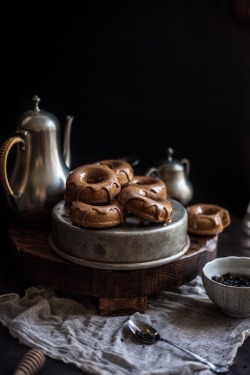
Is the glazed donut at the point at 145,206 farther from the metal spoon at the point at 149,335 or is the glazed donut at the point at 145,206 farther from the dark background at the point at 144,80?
the dark background at the point at 144,80

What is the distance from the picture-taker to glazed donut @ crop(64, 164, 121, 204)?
3.83 feet

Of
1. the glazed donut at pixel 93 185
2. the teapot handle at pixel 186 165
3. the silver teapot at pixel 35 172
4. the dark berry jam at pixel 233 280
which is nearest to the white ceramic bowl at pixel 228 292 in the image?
the dark berry jam at pixel 233 280

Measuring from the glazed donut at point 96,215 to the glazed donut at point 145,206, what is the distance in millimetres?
25

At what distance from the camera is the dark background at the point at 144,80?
1540 mm

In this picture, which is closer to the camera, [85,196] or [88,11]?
[85,196]

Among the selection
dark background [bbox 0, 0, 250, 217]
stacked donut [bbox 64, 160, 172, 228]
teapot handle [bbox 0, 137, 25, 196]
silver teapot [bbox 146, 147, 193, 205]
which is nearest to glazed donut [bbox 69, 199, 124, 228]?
stacked donut [bbox 64, 160, 172, 228]

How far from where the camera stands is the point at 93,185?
117 centimetres

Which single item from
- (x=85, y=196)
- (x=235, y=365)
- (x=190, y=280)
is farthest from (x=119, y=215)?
(x=235, y=365)

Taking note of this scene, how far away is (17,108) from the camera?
61.2 inches

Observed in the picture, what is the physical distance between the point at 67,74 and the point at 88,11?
17 centimetres

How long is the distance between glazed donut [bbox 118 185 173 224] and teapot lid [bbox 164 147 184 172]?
403 mm

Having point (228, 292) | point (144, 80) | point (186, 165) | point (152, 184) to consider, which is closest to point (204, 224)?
point (152, 184)

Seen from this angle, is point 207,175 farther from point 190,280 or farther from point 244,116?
point 190,280

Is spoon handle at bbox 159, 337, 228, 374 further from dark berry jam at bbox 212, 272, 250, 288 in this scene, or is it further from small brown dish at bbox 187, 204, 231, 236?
small brown dish at bbox 187, 204, 231, 236
